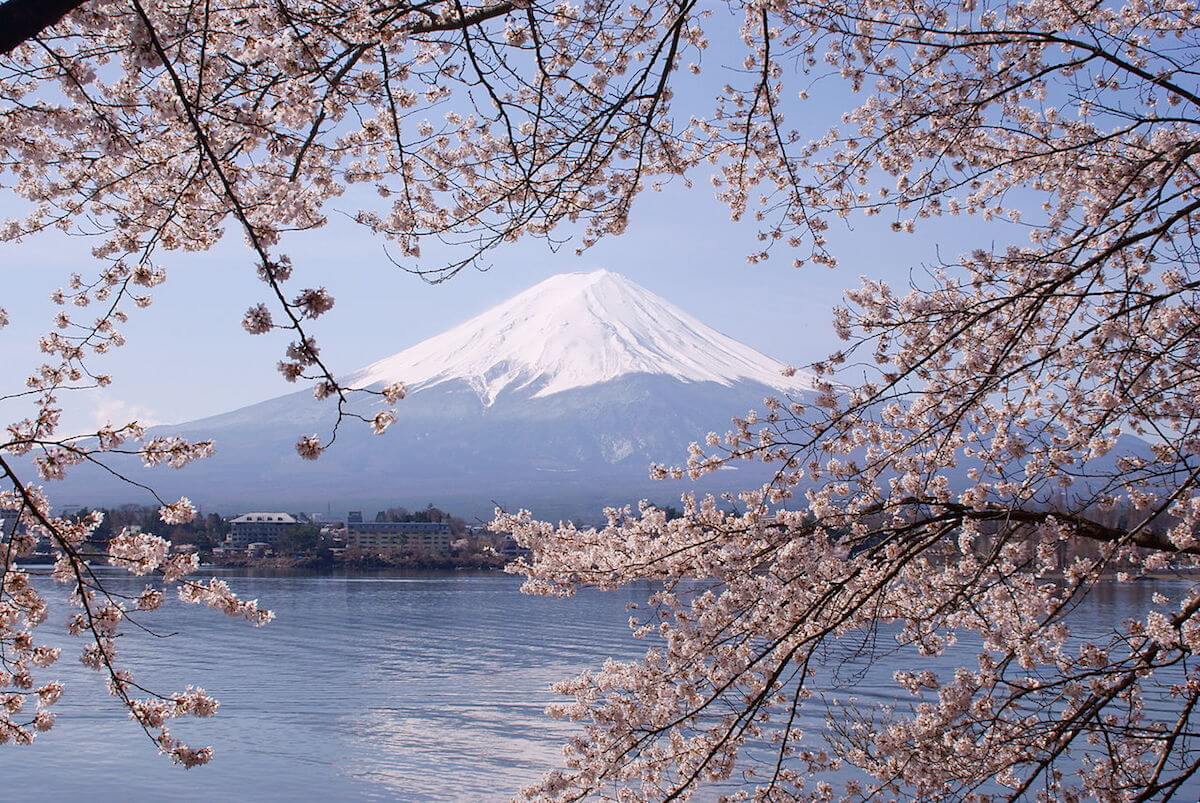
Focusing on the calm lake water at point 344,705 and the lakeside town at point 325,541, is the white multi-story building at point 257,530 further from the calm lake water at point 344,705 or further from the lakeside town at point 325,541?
the calm lake water at point 344,705

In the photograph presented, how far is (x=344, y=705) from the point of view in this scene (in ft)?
39.2

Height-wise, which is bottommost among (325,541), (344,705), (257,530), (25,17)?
(344,705)

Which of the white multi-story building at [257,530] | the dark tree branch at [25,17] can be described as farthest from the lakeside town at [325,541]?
the dark tree branch at [25,17]

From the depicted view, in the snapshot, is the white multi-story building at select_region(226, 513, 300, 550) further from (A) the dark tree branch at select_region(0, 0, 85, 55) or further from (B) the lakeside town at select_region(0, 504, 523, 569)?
(A) the dark tree branch at select_region(0, 0, 85, 55)

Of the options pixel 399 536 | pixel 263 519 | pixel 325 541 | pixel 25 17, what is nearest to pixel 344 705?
pixel 25 17

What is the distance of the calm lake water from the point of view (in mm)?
8859

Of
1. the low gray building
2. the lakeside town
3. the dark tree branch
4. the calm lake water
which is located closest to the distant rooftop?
the lakeside town

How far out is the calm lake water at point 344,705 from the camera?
29.1ft

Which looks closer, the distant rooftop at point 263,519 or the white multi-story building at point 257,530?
the white multi-story building at point 257,530

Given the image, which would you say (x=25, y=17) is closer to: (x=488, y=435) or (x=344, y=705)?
(x=344, y=705)

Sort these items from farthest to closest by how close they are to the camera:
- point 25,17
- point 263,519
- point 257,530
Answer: point 263,519, point 257,530, point 25,17

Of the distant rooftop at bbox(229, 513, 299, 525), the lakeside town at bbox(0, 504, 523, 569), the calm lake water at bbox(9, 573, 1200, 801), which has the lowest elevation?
the calm lake water at bbox(9, 573, 1200, 801)

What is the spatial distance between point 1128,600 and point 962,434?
17737mm

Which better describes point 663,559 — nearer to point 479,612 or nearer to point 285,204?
point 285,204
